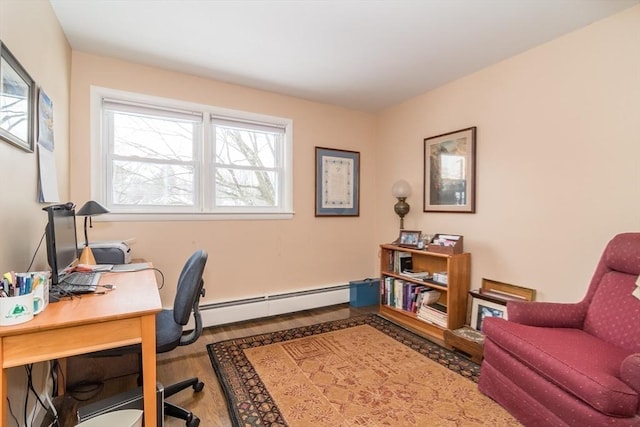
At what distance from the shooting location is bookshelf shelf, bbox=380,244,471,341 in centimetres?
270

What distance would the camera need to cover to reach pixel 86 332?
1.15 metres

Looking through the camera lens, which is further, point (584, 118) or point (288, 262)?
point (288, 262)

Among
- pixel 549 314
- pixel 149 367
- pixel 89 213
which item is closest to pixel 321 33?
pixel 89 213

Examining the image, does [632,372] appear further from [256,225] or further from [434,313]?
[256,225]

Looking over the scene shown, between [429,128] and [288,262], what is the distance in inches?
82.4

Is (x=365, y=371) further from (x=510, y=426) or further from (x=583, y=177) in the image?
(x=583, y=177)

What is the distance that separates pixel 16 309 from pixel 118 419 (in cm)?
66

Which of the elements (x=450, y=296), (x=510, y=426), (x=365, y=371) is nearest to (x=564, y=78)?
(x=450, y=296)

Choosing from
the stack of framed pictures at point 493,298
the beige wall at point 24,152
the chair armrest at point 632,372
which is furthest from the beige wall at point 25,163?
the stack of framed pictures at point 493,298

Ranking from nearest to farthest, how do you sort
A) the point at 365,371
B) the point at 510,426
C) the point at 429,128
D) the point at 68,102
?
the point at 510,426
the point at 365,371
the point at 68,102
the point at 429,128

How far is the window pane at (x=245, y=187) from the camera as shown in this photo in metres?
3.09

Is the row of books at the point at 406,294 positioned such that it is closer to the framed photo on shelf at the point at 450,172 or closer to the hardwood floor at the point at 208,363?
the hardwood floor at the point at 208,363

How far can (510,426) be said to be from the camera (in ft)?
5.23

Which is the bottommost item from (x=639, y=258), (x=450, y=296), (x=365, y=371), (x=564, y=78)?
(x=365, y=371)
